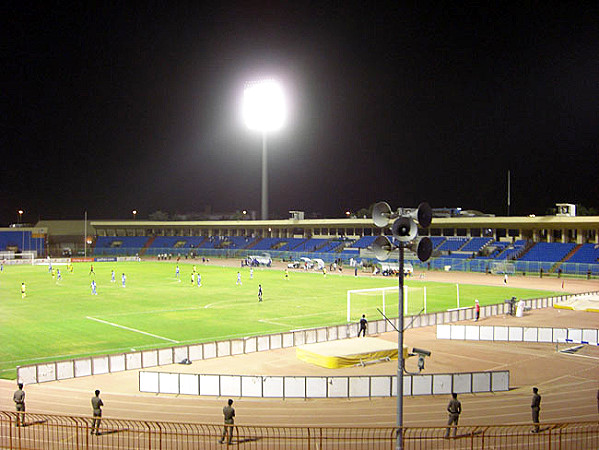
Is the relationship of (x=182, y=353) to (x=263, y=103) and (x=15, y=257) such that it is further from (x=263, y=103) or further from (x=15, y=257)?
(x=15, y=257)

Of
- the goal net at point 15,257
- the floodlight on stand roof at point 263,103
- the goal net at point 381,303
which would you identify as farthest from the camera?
the floodlight on stand roof at point 263,103

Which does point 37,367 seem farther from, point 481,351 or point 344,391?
point 481,351

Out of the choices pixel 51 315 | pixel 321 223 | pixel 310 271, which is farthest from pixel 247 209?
pixel 51 315

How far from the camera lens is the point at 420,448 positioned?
1417 centimetres

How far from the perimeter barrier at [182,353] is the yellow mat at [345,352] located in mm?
1263

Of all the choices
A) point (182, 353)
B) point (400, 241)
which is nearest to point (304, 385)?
point (182, 353)

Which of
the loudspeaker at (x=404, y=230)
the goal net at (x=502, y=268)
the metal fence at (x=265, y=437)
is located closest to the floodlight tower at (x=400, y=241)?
the loudspeaker at (x=404, y=230)

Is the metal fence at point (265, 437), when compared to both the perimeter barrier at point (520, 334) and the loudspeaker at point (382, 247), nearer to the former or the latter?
the loudspeaker at point (382, 247)

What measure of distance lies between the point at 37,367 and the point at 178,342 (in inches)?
376

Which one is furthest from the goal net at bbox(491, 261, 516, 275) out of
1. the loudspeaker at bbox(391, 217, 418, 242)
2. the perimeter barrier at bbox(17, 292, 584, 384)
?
the loudspeaker at bbox(391, 217, 418, 242)

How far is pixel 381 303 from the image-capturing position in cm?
4606

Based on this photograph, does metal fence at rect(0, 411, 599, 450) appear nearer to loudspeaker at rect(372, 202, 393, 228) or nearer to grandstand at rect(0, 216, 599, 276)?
loudspeaker at rect(372, 202, 393, 228)

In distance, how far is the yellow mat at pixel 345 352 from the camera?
24.2 metres

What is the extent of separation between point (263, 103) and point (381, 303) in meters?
59.1
